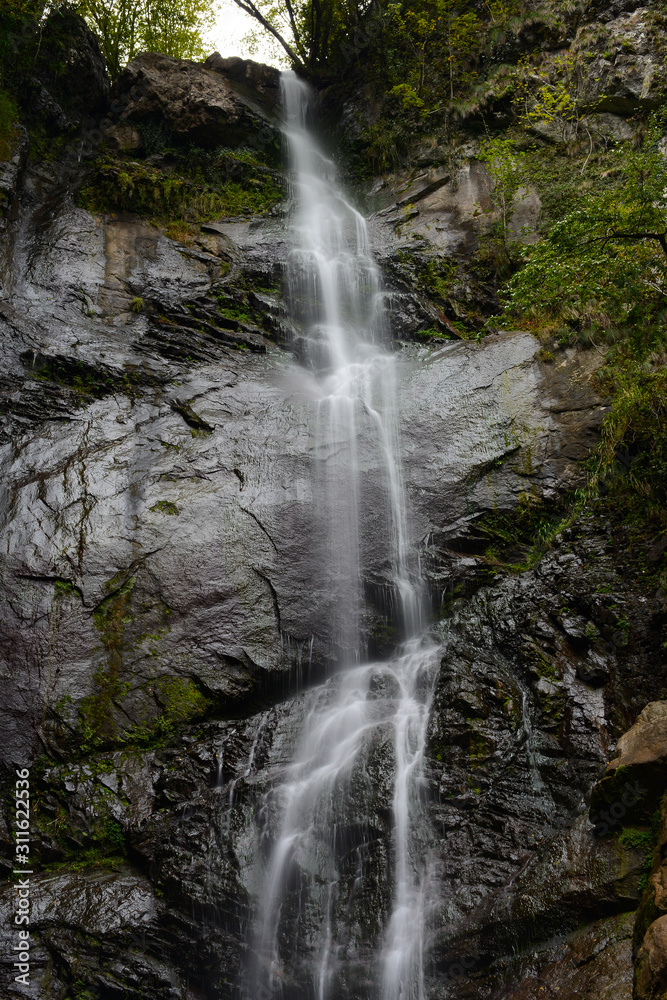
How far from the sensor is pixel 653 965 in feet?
11.8

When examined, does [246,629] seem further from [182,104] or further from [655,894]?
[182,104]

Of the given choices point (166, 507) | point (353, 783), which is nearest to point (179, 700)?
point (353, 783)

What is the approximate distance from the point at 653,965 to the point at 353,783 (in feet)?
9.83

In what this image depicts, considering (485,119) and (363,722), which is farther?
(485,119)

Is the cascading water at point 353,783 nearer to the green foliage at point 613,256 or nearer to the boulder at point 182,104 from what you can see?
the green foliage at point 613,256

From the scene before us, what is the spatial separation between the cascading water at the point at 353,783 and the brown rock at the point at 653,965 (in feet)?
6.40

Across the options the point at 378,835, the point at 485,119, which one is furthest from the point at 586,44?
the point at 378,835

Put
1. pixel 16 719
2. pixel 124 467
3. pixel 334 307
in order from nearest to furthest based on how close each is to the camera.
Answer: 1. pixel 16 719
2. pixel 124 467
3. pixel 334 307

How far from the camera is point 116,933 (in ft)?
18.4

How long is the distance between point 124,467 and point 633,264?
22.7ft

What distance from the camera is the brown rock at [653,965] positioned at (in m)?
3.51

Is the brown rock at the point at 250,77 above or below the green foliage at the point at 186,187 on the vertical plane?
above

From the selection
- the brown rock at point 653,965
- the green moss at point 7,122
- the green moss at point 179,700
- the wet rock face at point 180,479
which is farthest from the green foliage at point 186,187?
the brown rock at point 653,965

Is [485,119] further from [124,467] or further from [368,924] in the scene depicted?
[368,924]
